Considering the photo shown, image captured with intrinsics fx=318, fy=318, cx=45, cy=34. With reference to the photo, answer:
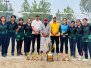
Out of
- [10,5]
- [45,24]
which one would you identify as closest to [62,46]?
[45,24]

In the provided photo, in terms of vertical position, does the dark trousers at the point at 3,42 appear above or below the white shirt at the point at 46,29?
below

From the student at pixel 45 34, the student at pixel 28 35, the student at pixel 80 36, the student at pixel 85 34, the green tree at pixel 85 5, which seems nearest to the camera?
the student at pixel 85 34

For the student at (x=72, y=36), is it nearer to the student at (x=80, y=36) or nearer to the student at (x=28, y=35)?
the student at (x=80, y=36)

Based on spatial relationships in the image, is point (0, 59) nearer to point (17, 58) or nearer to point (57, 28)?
point (17, 58)

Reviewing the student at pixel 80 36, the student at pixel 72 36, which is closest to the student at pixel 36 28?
the student at pixel 72 36

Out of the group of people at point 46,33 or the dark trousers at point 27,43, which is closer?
the group of people at point 46,33

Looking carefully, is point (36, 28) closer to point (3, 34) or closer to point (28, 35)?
point (28, 35)

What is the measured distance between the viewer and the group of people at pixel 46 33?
1338 centimetres

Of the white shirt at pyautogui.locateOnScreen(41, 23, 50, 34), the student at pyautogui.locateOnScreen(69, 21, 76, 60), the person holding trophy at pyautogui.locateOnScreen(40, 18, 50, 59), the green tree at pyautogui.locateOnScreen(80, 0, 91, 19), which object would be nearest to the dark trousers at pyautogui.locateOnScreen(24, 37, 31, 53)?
the person holding trophy at pyautogui.locateOnScreen(40, 18, 50, 59)

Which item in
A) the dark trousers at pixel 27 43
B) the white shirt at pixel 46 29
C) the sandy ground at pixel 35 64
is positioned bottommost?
the sandy ground at pixel 35 64

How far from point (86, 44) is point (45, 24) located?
193cm

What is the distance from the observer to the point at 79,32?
13422 millimetres

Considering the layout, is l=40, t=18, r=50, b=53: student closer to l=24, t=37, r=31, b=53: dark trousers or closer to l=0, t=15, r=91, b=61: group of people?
l=0, t=15, r=91, b=61: group of people

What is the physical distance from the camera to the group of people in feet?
43.9
